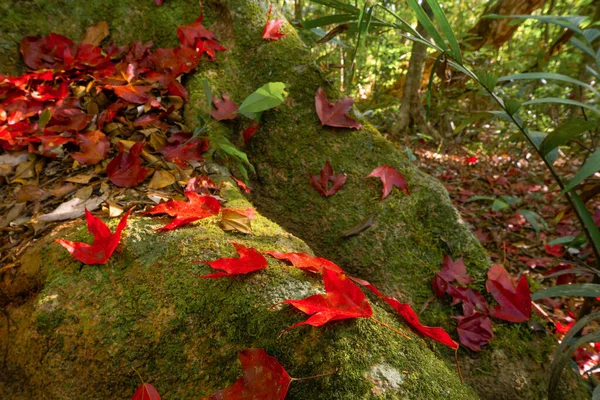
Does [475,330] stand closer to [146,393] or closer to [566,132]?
[566,132]

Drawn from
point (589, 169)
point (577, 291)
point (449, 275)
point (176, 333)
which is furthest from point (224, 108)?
point (577, 291)

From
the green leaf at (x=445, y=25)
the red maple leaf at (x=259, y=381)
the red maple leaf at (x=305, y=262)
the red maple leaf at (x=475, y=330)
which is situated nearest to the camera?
the red maple leaf at (x=259, y=381)

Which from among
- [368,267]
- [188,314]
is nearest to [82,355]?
[188,314]

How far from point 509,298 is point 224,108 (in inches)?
49.2

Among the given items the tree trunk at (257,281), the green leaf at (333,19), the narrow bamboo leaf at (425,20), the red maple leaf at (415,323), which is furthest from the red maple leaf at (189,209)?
the narrow bamboo leaf at (425,20)

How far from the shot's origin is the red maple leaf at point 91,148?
3.92ft

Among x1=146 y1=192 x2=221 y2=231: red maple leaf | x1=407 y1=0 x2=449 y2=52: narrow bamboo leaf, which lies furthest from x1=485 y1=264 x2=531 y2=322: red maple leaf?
x1=146 y1=192 x2=221 y2=231: red maple leaf

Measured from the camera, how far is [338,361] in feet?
2.17

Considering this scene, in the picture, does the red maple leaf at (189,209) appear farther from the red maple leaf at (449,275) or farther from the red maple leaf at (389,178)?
the red maple leaf at (449,275)

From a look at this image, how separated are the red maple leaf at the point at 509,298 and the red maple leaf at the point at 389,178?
0.44 meters

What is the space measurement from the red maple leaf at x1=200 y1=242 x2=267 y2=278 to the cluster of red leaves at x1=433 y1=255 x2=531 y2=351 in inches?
28.3

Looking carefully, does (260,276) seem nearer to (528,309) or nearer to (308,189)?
(308,189)

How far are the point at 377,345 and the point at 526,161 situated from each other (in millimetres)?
4115

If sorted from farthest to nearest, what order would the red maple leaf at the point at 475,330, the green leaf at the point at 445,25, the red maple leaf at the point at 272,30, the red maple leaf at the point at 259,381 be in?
the red maple leaf at the point at 272,30, the red maple leaf at the point at 475,330, the green leaf at the point at 445,25, the red maple leaf at the point at 259,381
